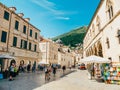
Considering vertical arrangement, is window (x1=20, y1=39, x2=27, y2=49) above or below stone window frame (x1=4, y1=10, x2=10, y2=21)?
below

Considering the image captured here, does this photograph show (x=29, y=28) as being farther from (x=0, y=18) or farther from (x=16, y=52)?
(x=0, y=18)

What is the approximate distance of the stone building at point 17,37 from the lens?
75.9ft

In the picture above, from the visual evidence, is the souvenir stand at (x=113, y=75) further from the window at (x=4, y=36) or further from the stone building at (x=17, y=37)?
the window at (x=4, y=36)

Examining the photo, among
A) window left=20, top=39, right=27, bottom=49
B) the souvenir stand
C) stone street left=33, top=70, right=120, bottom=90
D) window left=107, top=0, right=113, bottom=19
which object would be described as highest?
window left=107, top=0, right=113, bottom=19

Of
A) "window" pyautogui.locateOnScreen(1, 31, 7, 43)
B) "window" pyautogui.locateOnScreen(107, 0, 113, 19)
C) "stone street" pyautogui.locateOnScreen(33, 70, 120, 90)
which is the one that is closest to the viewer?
"stone street" pyautogui.locateOnScreen(33, 70, 120, 90)

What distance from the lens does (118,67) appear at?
14.8m

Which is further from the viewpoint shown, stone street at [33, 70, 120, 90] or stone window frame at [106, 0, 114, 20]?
stone window frame at [106, 0, 114, 20]

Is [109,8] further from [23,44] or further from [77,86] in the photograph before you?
[23,44]

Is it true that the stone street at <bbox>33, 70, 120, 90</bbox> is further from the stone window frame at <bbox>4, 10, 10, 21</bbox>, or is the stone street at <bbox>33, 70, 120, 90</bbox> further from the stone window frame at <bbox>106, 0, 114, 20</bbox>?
the stone window frame at <bbox>4, 10, 10, 21</bbox>

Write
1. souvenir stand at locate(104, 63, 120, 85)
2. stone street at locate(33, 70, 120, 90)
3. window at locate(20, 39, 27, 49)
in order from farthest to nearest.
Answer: window at locate(20, 39, 27, 49)
souvenir stand at locate(104, 63, 120, 85)
stone street at locate(33, 70, 120, 90)

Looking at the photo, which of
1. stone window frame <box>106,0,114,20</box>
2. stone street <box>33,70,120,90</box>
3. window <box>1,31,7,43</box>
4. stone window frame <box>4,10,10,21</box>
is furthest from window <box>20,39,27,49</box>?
stone window frame <box>106,0,114,20</box>

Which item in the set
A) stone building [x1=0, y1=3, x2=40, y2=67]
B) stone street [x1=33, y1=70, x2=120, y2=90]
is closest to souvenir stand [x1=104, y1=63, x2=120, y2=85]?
stone street [x1=33, y1=70, x2=120, y2=90]

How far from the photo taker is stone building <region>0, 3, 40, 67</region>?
23.1 meters

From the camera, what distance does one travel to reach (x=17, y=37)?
27.6 m
